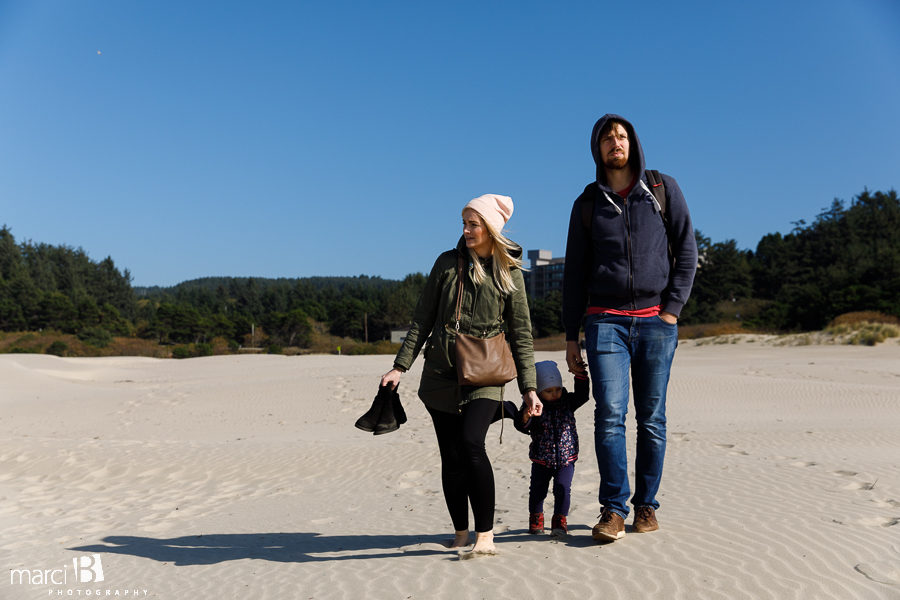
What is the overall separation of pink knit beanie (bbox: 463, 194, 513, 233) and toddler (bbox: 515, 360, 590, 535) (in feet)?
3.39

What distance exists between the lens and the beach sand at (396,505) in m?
3.69

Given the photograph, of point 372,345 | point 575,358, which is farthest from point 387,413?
point 372,345

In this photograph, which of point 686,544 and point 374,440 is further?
point 374,440

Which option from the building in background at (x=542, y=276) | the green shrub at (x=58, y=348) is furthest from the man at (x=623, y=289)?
the building in background at (x=542, y=276)

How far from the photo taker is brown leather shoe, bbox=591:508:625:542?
393 centimetres

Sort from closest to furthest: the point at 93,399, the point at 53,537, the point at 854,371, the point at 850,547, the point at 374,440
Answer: the point at 850,547 < the point at 53,537 < the point at 374,440 < the point at 93,399 < the point at 854,371

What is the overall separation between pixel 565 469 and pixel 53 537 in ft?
14.0

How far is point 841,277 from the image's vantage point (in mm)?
37625

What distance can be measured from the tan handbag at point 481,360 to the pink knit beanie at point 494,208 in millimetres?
441

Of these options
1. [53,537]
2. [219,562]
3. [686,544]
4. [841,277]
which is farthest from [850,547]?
[841,277]

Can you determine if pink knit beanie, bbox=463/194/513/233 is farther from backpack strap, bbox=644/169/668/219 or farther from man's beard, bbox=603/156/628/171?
backpack strap, bbox=644/169/668/219

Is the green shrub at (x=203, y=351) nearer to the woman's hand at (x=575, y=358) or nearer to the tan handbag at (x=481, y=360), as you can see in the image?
the woman's hand at (x=575, y=358)

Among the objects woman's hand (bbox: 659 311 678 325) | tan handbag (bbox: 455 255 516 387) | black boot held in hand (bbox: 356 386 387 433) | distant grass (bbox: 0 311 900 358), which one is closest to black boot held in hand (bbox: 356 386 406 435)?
black boot held in hand (bbox: 356 386 387 433)

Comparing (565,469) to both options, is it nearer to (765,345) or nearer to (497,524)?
(497,524)
